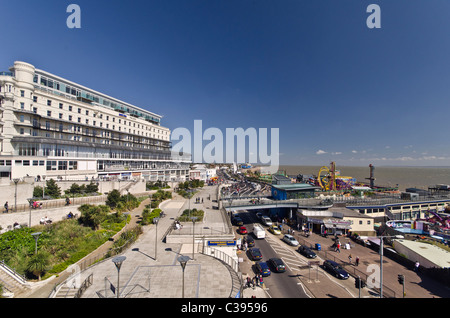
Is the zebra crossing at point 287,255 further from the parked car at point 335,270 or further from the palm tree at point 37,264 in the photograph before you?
the palm tree at point 37,264

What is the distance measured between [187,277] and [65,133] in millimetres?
46159

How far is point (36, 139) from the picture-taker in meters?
37.0

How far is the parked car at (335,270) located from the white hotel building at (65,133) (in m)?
44.3

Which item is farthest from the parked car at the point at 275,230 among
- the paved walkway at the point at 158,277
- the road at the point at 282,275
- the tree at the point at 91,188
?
the tree at the point at 91,188

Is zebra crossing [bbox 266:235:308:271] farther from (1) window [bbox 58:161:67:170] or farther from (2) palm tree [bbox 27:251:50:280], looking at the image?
(1) window [bbox 58:161:67:170]

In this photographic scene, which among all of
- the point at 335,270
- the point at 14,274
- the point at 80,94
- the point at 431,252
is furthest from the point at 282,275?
the point at 80,94

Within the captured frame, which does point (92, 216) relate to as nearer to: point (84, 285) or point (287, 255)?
point (84, 285)

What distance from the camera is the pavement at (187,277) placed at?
12.6 m

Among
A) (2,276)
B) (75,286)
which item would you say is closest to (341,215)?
(75,286)

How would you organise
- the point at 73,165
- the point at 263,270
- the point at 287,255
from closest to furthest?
the point at 263,270 < the point at 287,255 < the point at 73,165

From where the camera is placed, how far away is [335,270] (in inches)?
786

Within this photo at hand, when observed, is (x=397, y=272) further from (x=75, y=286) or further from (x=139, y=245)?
(x=75, y=286)

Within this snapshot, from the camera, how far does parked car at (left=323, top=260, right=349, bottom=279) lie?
19.5 m
